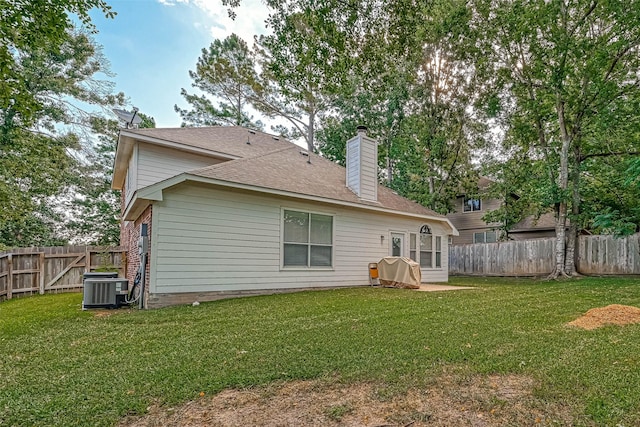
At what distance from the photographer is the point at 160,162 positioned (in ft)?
31.7

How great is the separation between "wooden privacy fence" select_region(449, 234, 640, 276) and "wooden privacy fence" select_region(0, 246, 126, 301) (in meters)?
14.3

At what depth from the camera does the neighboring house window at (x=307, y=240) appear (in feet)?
28.0

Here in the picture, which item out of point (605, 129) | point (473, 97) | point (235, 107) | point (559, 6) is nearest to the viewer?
point (559, 6)

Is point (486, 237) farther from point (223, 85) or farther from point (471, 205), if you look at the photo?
point (223, 85)

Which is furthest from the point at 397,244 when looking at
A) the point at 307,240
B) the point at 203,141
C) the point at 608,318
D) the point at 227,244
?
the point at 203,141

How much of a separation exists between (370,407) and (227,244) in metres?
5.75

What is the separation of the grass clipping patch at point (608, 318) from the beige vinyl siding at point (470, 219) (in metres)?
16.4

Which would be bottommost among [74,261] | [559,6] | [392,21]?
[74,261]

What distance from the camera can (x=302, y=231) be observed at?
8.80 meters

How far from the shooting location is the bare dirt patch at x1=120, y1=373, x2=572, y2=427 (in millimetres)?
2146

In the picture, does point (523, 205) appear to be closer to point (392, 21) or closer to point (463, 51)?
point (463, 51)

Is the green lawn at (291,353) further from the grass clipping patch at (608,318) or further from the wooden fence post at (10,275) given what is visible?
the wooden fence post at (10,275)

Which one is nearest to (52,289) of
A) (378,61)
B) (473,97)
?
(378,61)

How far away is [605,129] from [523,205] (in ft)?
17.8
